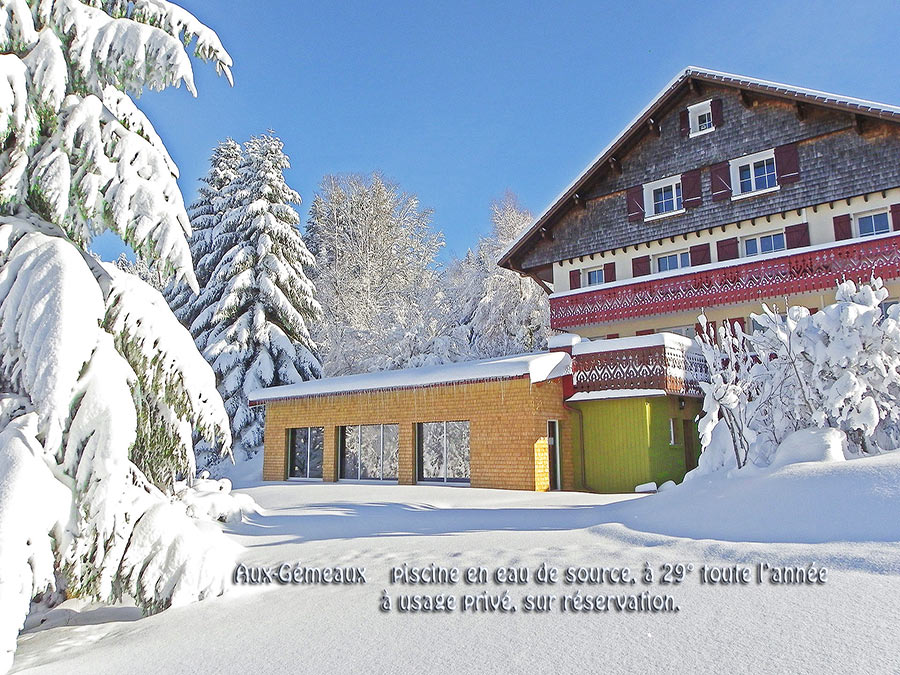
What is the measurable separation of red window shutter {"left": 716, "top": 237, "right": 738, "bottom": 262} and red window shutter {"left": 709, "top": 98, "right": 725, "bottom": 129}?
3.84m

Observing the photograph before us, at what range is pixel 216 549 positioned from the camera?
19.5 ft

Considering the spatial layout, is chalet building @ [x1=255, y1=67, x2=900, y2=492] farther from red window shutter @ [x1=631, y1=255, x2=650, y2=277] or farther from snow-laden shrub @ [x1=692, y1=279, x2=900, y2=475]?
snow-laden shrub @ [x1=692, y1=279, x2=900, y2=475]

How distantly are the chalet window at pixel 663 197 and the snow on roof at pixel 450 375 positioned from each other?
313 inches

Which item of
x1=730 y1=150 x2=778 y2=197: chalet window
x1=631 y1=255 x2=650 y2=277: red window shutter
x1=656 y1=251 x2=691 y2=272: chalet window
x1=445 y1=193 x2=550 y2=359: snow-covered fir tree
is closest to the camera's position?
x1=730 y1=150 x2=778 y2=197: chalet window

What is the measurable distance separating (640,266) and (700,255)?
1949 mm

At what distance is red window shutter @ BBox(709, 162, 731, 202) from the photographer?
64.1 ft

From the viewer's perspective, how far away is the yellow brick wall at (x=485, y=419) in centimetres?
1427

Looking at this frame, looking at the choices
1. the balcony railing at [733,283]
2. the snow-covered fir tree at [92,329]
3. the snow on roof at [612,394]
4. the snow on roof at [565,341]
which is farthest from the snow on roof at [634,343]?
the snow-covered fir tree at [92,329]

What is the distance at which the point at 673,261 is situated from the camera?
20.9 meters

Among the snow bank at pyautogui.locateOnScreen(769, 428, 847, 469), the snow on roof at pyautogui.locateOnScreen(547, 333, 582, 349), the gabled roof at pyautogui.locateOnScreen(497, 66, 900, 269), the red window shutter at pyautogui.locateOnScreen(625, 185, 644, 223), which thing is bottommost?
the snow bank at pyautogui.locateOnScreen(769, 428, 847, 469)

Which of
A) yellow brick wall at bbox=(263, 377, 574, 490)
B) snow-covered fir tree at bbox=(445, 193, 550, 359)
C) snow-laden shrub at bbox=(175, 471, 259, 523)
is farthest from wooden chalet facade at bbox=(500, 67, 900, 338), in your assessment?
snow-laden shrub at bbox=(175, 471, 259, 523)

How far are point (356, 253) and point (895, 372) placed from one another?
25.9 m

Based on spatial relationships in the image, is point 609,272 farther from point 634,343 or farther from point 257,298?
point 257,298

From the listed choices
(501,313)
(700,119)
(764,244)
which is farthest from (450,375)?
(700,119)
